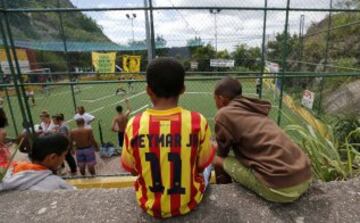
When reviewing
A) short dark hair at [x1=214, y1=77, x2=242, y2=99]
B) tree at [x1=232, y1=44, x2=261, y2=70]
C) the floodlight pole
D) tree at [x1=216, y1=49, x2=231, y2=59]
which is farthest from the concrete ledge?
tree at [x1=232, y1=44, x2=261, y2=70]

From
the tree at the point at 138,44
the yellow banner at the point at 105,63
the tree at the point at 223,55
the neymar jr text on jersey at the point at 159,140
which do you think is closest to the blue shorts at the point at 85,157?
the yellow banner at the point at 105,63

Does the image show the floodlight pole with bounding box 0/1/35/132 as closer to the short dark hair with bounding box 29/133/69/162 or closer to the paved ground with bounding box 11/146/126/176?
the short dark hair with bounding box 29/133/69/162

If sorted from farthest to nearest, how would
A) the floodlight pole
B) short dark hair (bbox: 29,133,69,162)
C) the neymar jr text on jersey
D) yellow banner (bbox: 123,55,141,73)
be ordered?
yellow banner (bbox: 123,55,141,73)
the floodlight pole
short dark hair (bbox: 29,133,69,162)
the neymar jr text on jersey

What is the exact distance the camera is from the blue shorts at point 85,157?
6.14m

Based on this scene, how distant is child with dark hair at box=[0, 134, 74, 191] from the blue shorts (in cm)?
391

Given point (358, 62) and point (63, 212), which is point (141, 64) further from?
point (358, 62)

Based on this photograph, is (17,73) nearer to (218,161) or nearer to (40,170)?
(40,170)

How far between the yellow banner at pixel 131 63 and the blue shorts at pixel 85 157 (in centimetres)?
257

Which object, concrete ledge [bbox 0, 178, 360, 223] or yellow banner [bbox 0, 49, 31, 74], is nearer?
concrete ledge [bbox 0, 178, 360, 223]

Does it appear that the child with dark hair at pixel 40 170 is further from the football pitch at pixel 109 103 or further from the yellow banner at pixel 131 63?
the football pitch at pixel 109 103

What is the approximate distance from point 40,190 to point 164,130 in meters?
1.17

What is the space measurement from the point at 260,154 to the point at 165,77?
0.78 m

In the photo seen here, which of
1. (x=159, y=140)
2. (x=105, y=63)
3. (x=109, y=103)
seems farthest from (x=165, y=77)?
(x=109, y=103)

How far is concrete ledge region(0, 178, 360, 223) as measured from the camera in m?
1.70
